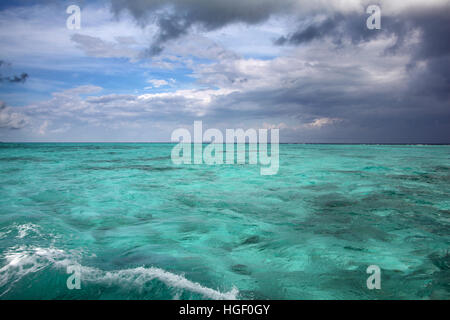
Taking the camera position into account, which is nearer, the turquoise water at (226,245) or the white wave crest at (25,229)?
the turquoise water at (226,245)

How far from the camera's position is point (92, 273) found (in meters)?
3.50

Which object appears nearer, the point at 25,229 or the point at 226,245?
the point at 226,245

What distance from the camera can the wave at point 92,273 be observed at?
318cm

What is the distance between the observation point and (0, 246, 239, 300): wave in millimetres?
3179

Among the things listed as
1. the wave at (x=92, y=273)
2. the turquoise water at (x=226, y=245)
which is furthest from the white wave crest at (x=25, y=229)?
the wave at (x=92, y=273)

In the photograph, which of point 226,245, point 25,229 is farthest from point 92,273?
point 25,229

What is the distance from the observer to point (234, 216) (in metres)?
6.93

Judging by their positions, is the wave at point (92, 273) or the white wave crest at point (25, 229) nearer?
the wave at point (92, 273)

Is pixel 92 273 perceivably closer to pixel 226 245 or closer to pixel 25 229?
pixel 226 245

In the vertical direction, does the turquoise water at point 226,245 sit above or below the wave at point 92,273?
below

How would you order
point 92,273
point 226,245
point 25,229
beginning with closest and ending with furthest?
point 92,273 → point 226,245 → point 25,229

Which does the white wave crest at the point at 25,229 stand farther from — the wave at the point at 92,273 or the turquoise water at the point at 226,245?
the wave at the point at 92,273
